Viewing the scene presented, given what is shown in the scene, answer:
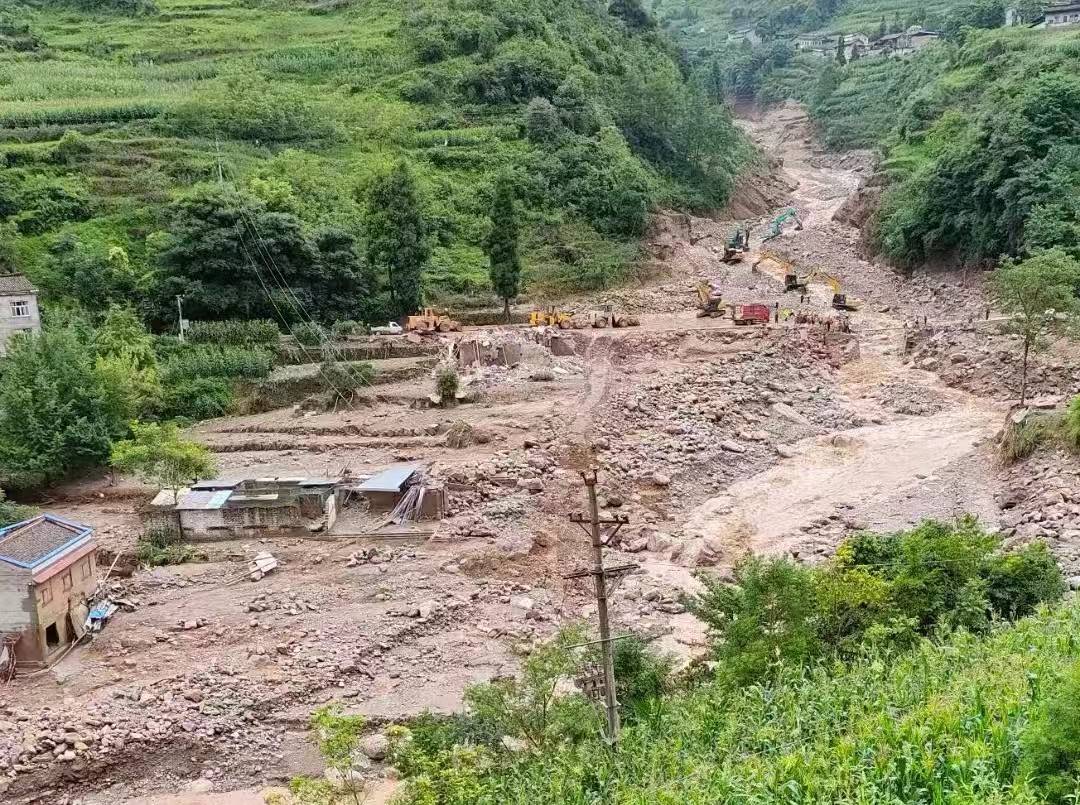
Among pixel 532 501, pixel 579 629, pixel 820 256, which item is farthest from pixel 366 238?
pixel 579 629

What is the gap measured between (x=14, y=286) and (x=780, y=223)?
146 feet

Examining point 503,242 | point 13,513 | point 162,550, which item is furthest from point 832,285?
point 13,513

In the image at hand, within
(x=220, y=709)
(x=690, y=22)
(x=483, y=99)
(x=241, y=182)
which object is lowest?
(x=220, y=709)

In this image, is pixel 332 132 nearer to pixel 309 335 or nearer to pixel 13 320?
pixel 309 335

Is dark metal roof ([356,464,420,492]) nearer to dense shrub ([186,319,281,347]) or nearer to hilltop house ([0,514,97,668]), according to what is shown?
hilltop house ([0,514,97,668])

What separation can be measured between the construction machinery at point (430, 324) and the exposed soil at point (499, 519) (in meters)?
1.19

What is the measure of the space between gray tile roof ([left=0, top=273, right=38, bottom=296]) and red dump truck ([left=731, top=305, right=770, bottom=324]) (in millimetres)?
26389

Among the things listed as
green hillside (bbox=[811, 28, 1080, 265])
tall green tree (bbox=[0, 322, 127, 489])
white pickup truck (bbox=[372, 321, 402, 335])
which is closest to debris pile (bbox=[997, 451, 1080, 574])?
green hillside (bbox=[811, 28, 1080, 265])

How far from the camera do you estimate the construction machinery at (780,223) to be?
61531 millimetres

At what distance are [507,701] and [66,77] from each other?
57978mm

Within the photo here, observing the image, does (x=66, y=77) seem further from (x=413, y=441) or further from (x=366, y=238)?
(x=413, y=441)

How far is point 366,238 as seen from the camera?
142 feet

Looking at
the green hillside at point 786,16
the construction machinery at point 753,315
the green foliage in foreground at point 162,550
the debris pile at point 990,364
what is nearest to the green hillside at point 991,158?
the debris pile at point 990,364

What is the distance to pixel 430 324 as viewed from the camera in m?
40.4
